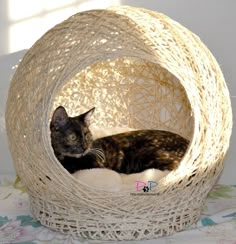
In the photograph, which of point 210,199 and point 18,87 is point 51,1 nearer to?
point 18,87

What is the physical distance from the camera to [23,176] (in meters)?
1.51

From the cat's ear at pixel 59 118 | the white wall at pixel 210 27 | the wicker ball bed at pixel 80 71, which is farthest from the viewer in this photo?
the white wall at pixel 210 27

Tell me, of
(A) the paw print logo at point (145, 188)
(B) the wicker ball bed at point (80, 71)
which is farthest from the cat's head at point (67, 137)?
(A) the paw print logo at point (145, 188)

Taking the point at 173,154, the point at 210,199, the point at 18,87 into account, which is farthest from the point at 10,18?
the point at 210,199

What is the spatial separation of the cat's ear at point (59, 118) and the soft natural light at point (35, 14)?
61 centimetres

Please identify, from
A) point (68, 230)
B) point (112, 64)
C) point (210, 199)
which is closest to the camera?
point (68, 230)

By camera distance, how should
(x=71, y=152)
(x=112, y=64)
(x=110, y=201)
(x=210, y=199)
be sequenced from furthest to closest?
(x=112, y=64)
(x=210, y=199)
(x=71, y=152)
(x=110, y=201)

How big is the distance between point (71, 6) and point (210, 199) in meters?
0.89

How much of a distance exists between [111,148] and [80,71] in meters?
0.36

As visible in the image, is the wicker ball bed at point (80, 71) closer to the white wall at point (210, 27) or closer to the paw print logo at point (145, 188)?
the paw print logo at point (145, 188)

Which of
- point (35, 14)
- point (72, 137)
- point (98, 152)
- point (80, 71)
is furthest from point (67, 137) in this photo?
point (35, 14)

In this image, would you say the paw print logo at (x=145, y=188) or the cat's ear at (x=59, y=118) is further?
the cat's ear at (x=59, y=118)

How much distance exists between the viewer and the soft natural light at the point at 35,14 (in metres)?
2.11

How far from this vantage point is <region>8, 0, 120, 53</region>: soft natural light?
2113 millimetres
